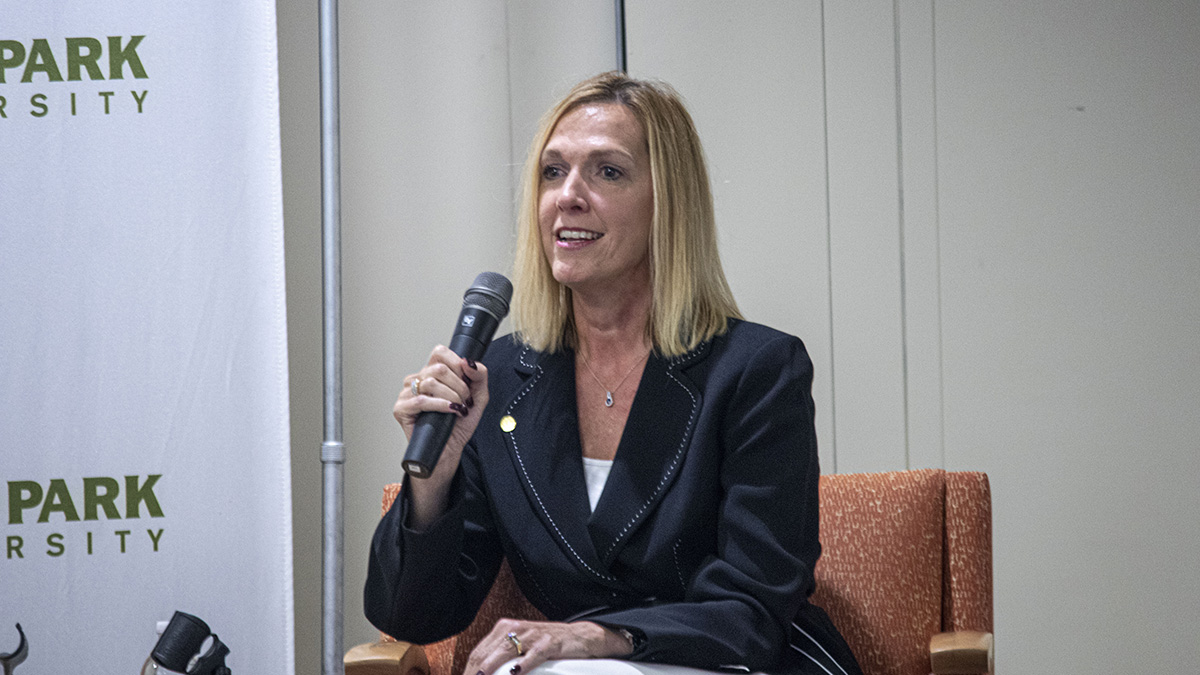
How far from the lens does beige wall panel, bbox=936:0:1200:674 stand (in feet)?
9.10

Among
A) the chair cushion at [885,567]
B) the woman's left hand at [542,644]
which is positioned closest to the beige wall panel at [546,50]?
the chair cushion at [885,567]

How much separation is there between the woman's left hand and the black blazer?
0.26 ft

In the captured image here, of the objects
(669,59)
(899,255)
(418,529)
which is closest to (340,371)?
(418,529)

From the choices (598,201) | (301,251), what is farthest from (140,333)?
(598,201)

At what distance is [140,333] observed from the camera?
2.18 m

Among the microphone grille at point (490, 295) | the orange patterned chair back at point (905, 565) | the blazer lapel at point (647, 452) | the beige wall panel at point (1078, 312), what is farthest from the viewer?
the beige wall panel at point (1078, 312)

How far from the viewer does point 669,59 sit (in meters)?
2.95

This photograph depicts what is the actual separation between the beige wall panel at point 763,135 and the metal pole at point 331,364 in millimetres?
836

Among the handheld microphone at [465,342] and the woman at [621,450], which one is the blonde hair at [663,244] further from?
the handheld microphone at [465,342]

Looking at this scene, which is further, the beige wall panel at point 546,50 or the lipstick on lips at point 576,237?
the beige wall panel at point 546,50

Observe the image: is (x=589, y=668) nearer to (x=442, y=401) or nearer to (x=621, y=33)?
(x=442, y=401)

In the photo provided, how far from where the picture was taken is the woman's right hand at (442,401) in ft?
4.89

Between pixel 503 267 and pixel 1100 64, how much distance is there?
156cm

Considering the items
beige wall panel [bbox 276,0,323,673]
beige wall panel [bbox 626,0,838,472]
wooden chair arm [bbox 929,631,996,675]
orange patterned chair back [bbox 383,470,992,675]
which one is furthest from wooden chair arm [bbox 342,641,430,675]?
beige wall panel [bbox 626,0,838,472]
